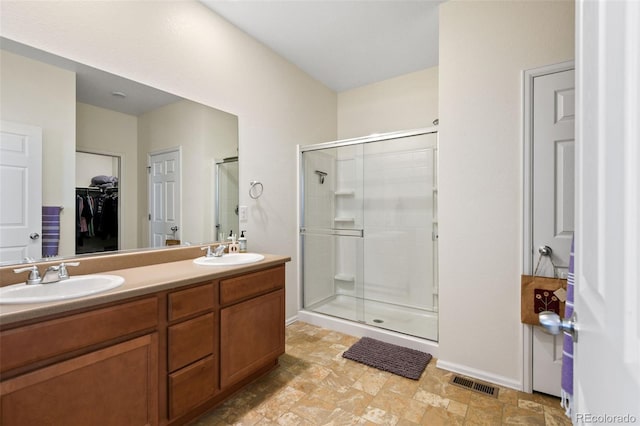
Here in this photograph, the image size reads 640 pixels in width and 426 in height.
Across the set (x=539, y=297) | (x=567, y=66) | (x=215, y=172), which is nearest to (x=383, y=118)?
(x=567, y=66)

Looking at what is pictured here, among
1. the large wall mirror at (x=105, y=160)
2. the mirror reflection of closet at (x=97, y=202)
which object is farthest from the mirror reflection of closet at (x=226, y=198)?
the mirror reflection of closet at (x=97, y=202)

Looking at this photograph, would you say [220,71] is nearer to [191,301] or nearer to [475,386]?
[191,301]

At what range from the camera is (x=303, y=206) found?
3.27 m

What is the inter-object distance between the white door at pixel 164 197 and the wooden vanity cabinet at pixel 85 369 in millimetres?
810

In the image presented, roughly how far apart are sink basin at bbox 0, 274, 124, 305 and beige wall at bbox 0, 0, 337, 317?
0.58m

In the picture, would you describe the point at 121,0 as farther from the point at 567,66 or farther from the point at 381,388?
the point at 381,388

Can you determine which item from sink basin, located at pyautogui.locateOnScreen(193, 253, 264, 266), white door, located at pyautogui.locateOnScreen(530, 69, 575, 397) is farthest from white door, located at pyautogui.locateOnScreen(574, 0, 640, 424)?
sink basin, located at pyautogui.locateOnScreen(193, 253, 264, 266)

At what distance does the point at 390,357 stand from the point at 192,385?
59.6 inches

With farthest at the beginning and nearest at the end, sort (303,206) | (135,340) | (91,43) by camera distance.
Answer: (303,206), (91,43), (135,340)

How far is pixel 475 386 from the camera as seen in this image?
1.99m

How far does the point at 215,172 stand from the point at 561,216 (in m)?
2.52

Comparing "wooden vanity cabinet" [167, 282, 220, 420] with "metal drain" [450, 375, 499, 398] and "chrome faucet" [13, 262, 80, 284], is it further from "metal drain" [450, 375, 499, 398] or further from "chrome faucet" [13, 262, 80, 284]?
"metal drain" [450, 375, 499, 398]

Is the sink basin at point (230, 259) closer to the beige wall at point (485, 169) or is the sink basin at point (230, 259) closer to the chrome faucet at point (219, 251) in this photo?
the chrome faucet at point (219, 251)

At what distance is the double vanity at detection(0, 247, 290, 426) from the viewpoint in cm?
105
